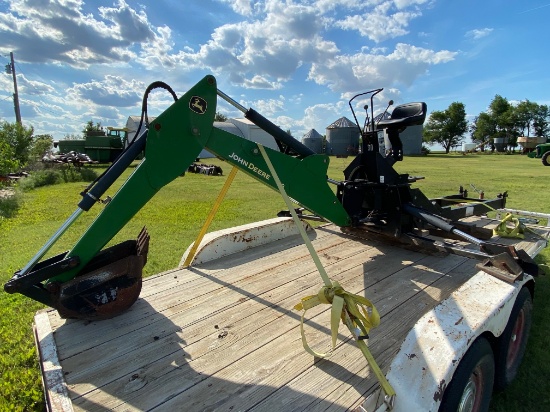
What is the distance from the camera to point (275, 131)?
2.98 m

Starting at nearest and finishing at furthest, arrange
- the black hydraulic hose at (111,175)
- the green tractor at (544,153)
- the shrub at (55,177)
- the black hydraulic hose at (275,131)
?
the black hydraulic hose at (111,175) < the black hydraulic hose at (275,131) < the shrub at (55,177) < the green tractor at (544,153)

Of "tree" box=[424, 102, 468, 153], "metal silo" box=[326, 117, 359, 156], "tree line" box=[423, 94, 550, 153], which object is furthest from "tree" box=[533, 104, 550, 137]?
"metal silo" box=[326, 117, 359, 156]

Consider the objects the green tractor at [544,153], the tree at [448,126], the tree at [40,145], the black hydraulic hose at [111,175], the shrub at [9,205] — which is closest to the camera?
the black hydraulic hose at [111,175]

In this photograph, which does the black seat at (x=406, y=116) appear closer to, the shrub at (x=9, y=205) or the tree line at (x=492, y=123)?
the shrub at (x=9, y=205)

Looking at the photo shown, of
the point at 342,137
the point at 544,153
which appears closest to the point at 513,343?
the point at 544,153

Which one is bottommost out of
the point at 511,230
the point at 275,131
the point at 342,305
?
the point at 511,230

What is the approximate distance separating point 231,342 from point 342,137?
4605cm

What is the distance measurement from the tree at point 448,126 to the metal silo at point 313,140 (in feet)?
95.4

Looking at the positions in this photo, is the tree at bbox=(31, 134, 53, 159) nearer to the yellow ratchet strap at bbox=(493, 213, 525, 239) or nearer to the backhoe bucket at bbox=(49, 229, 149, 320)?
the backhoe bucket at bbox=(49, 229, 149, 320)

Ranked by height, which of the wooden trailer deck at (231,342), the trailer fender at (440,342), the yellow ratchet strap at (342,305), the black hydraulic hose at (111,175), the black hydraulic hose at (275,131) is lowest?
the wooden trailer deck at (231,342)

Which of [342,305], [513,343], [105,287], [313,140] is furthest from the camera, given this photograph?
[313,140]

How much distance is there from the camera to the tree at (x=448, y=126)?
65.1 metres

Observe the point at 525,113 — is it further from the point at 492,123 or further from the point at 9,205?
the point at 9,205

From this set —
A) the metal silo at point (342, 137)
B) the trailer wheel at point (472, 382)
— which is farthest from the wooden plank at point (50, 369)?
the metal silo at point (342, 137)
